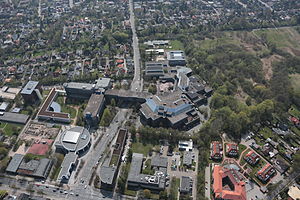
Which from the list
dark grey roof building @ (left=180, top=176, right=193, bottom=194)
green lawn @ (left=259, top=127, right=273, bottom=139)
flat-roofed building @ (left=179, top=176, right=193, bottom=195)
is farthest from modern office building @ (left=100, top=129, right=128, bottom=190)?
green lawn @ (left=259, top=127, right=273, bottom=139)

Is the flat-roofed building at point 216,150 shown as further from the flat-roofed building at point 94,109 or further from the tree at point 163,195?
the flat-roofed building at point 94,109

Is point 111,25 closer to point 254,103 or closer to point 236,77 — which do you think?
point 236,77

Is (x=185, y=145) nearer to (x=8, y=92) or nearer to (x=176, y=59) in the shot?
(x=176, y=59)

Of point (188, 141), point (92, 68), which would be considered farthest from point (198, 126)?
point (92, 68)

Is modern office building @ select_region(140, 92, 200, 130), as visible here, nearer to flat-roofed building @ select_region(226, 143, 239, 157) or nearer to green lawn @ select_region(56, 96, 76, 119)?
flat-roofed building @ select_region(226, 143, 239, 157)

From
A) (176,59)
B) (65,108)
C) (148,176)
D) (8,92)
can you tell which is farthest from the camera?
(176,59)

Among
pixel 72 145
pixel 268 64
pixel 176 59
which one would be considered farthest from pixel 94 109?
pixel 268 64

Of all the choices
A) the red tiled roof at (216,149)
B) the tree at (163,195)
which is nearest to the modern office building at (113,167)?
the tree at (163,195)
